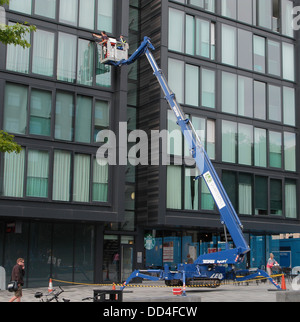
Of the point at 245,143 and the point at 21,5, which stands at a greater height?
the point at 21,5

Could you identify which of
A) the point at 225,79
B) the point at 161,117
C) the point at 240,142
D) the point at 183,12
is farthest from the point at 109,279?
the point at 183,12

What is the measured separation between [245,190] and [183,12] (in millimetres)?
12160

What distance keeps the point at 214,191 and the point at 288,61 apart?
18.9 meters

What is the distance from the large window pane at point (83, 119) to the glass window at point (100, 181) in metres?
1.48

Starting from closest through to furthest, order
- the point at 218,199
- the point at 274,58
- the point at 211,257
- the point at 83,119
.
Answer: the point at 218,199
the point at 211,257
the point at 83,119
the point at 274,58

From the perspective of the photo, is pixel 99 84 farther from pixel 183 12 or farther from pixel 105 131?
pixel 183 12

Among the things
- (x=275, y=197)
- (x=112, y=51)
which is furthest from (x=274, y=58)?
(x=112, y=51)

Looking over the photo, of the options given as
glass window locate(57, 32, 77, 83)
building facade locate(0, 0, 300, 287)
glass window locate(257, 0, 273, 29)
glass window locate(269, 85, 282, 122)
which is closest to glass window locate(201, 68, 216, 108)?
building facade locate(0, 0, 300, 287)

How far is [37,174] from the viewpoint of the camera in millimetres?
27375

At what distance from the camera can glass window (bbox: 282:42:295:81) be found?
3834cm

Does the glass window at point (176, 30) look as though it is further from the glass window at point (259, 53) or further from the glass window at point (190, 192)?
the glass window at point (190, 192)

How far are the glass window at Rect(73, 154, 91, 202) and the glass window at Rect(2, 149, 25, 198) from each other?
298 centimetres

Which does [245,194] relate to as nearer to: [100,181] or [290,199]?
[290,199]

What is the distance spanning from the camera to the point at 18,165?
2688cm
